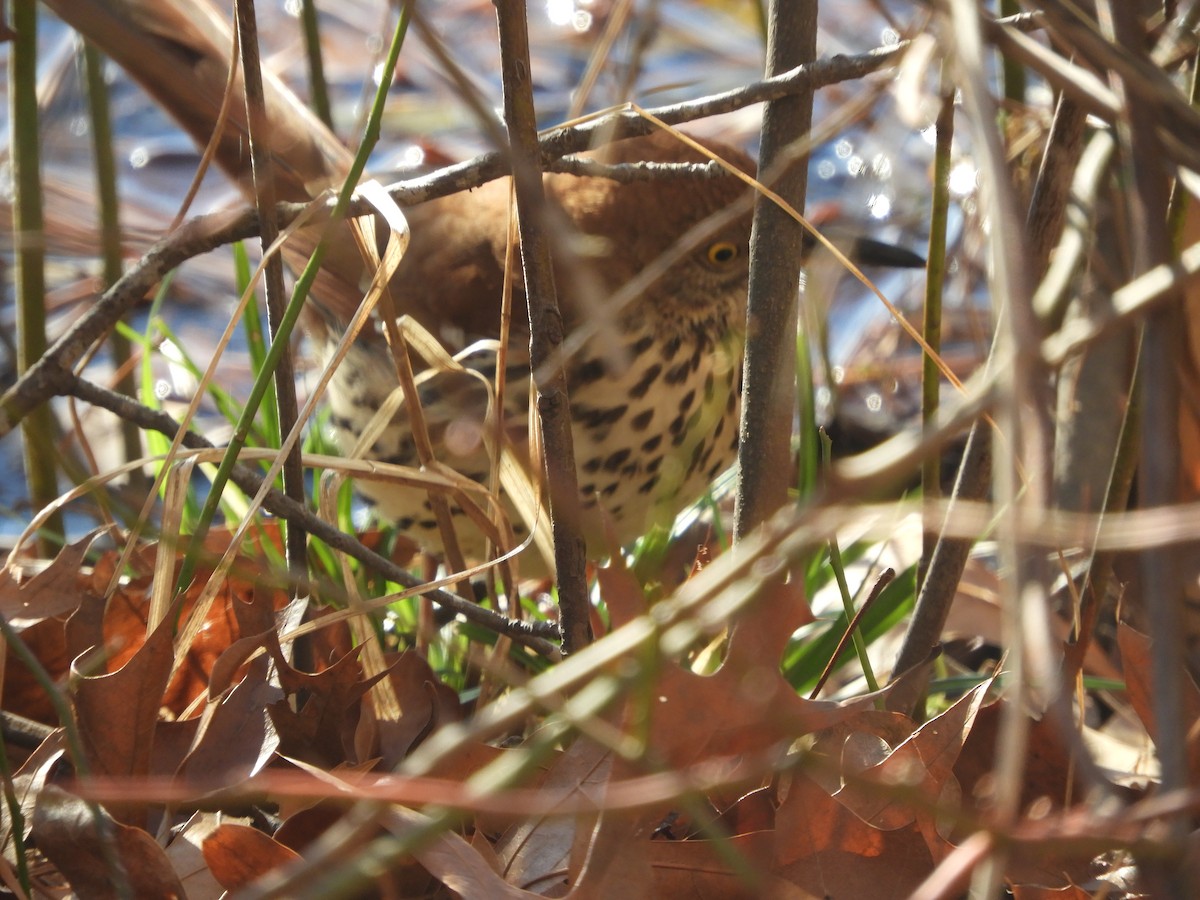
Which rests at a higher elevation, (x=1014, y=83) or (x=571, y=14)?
(x=571, y=14)

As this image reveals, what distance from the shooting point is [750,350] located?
1141 mm

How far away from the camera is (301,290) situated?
993 mm

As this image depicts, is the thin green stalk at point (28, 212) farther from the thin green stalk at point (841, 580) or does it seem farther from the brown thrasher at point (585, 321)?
the thin green stalk at point (841, 580)

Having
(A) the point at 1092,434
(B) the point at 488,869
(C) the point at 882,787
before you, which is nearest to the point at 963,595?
(A) the point at 1092,434

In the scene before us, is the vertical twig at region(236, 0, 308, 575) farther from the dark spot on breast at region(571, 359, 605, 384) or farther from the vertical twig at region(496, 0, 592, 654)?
the dark spot on breast at region(571, 359, 605, 384)

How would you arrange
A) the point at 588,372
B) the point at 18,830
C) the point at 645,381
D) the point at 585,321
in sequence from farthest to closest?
the point at 645,381
the point at 588,372
the point at 585,321
the point at 18,830

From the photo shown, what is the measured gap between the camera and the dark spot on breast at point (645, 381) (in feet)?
6.36

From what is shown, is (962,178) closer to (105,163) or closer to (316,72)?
(316,72)

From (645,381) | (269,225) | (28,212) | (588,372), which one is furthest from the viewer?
(645,381)

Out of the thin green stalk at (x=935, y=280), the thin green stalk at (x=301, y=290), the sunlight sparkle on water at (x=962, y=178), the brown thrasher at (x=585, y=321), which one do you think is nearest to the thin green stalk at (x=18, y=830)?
the thin green stalk at (x=301, y=290)

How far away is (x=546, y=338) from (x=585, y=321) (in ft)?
2.51

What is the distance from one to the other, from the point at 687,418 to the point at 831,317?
1572 millimetres

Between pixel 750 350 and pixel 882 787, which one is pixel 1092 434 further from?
pixel 882 787

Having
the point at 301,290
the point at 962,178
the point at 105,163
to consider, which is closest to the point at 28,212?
the point at 105,163
